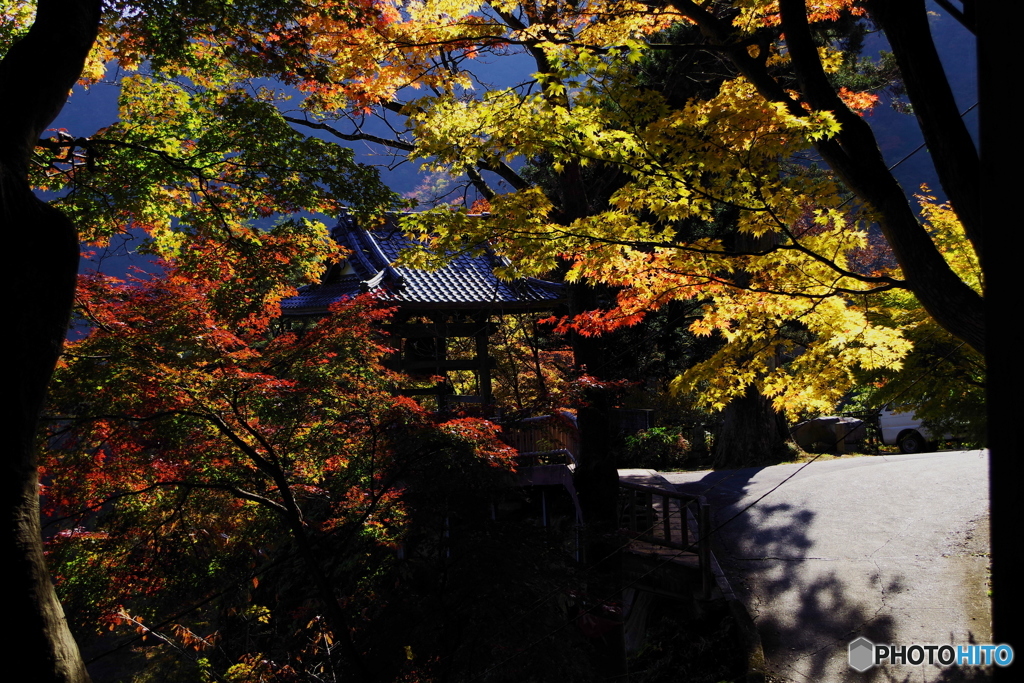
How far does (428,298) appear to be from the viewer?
10.7 m

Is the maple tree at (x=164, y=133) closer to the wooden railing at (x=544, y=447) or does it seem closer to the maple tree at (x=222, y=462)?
the maple tree at (x=222, y=462)

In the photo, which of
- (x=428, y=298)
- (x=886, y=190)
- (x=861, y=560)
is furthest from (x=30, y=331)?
(x=861, y=560)

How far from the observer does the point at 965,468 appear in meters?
11.2

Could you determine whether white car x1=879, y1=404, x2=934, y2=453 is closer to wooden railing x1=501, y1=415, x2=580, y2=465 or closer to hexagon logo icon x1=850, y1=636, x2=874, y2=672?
wooden railing x1=501, y1=415, x2=580, y2=465

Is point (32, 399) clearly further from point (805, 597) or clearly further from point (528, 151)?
point (805, 597)

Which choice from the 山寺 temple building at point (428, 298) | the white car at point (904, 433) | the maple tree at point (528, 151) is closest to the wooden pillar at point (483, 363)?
the 山寺 temple building at point (428, 298)

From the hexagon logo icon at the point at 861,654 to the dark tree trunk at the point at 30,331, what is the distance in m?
6.20

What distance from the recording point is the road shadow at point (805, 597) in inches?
241

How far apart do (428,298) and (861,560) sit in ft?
23.3

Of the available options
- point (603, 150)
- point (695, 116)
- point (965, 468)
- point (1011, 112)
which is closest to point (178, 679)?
point (603, 150)

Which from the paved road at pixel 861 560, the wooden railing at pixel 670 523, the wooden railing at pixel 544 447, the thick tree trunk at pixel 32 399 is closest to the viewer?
the thick tree trunk at pixel 32 399

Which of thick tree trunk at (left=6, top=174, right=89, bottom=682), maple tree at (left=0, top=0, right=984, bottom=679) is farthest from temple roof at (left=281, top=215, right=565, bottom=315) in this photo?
thick tree trunk at (left=6, top=174, right=89, bottom=682)

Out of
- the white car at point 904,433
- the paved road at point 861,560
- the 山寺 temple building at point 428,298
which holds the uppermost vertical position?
the 山寺 temple building at point 428,298

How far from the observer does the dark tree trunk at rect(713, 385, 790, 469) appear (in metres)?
15.2
